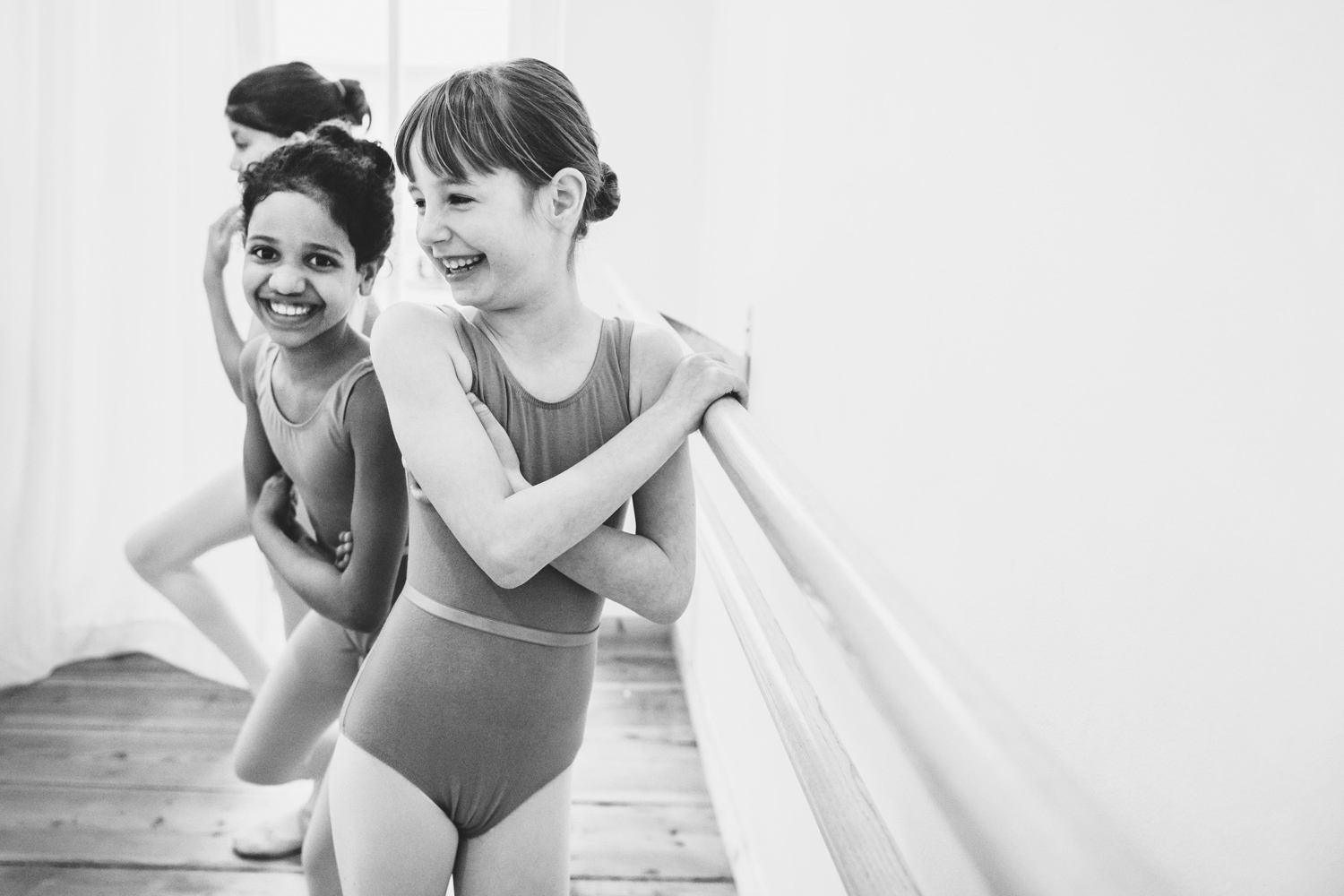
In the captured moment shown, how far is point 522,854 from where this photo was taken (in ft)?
3.42

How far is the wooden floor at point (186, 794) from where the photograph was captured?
2045mm

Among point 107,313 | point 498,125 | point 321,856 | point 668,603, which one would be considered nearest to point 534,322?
point 498,125

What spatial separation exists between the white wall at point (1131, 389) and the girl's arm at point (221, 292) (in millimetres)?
1339

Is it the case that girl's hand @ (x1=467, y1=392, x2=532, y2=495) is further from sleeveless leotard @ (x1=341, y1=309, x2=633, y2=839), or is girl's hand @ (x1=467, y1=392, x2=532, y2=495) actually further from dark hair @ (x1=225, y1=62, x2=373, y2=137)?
dark hair @ (x1=225, y1=62, x2=373, y2=137)

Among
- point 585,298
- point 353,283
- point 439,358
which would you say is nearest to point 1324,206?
point 439,358

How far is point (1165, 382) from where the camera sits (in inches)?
24.6

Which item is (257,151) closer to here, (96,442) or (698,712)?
(96,442)

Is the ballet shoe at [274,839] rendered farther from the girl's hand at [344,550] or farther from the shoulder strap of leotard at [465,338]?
the shoulder strap of leotard at [465,338]

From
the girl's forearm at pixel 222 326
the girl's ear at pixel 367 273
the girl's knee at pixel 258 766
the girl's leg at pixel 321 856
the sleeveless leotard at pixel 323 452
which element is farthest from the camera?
the girl's forearm at pixel 222 326

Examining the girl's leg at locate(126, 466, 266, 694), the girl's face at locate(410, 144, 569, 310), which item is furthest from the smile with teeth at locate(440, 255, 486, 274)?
the girl's leg at locate(126, 466, 266, 694)

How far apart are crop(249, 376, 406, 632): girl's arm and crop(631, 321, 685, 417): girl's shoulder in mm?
428

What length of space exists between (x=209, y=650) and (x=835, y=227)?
237 cm

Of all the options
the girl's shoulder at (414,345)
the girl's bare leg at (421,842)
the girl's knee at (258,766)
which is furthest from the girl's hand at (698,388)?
the girl's knee at (258,766)

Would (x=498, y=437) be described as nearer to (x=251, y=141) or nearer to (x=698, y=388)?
(x=698, y=388)
